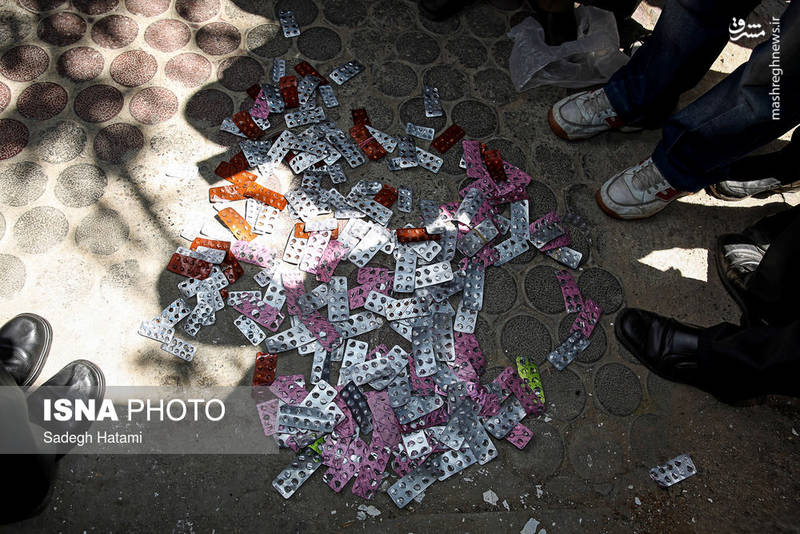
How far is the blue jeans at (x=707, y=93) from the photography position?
2.60 metres

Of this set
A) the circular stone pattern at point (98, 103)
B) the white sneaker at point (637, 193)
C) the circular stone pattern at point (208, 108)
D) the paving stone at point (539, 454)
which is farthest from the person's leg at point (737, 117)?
the circular stone pattern at point (98, 103)

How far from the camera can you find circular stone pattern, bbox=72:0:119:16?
13.2 ft

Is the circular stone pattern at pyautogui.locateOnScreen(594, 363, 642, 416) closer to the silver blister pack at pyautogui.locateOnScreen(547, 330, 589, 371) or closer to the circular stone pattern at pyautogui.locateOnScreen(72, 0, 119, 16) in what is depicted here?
→ the silver blister pack at pyautogui.locateOnScreen(547, 330, 589, 371)

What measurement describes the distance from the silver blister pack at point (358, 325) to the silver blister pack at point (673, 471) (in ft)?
5.87

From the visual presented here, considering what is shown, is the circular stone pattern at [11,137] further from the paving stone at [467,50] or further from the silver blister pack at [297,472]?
the paving stone at [467,50]

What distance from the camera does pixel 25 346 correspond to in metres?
2.91

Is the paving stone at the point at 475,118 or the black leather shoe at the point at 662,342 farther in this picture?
the paving stone at the point at 475,118

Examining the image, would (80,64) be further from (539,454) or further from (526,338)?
(539,454)

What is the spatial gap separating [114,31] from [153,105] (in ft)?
2.59

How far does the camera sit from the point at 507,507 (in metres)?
2.83

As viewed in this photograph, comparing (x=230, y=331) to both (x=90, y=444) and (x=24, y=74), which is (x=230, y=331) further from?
(x=24, y=74)

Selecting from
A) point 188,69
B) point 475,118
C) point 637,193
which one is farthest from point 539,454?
point 188,69

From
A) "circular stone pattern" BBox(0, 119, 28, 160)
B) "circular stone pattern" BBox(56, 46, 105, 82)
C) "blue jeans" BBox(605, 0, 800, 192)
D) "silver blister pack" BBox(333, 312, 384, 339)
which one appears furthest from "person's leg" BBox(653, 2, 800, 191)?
"circular stone pattern" BBox(0, 119, 28, 160)

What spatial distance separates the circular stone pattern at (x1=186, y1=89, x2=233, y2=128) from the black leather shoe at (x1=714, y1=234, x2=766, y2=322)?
3541mm
